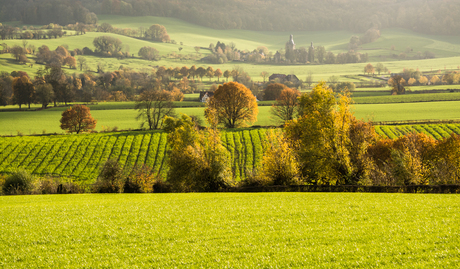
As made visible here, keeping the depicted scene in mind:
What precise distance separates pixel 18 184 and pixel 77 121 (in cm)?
4673

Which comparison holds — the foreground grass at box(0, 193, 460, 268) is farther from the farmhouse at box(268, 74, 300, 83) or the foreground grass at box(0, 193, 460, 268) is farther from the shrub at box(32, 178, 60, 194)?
the farmhouse at box(268, 74, 300, 83)

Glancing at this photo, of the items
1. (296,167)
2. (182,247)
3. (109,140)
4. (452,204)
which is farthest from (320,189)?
(109,140)

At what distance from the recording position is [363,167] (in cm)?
3853

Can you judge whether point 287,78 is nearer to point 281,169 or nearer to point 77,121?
point 77,121

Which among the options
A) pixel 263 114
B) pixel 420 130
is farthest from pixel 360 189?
pixel 263 114

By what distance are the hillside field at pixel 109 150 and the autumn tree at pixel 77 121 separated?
1268cm

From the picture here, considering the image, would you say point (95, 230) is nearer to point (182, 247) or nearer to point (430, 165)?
point (182, 247)

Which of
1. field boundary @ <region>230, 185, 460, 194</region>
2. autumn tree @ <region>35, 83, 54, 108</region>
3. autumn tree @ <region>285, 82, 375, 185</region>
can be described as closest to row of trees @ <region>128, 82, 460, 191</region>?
autumn tree @ <region>285, 82, 375, 185</region>

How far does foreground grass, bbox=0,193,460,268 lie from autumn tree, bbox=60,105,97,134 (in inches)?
2587

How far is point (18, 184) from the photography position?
4006 cm

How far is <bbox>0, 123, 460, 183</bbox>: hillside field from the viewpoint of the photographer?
57.1m

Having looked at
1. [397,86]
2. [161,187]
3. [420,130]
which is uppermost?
[397,86]

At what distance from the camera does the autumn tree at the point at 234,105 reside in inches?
3393

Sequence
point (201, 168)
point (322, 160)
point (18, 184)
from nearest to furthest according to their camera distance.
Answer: point (322, 160) < point (18, 184) < point (201, 168)
